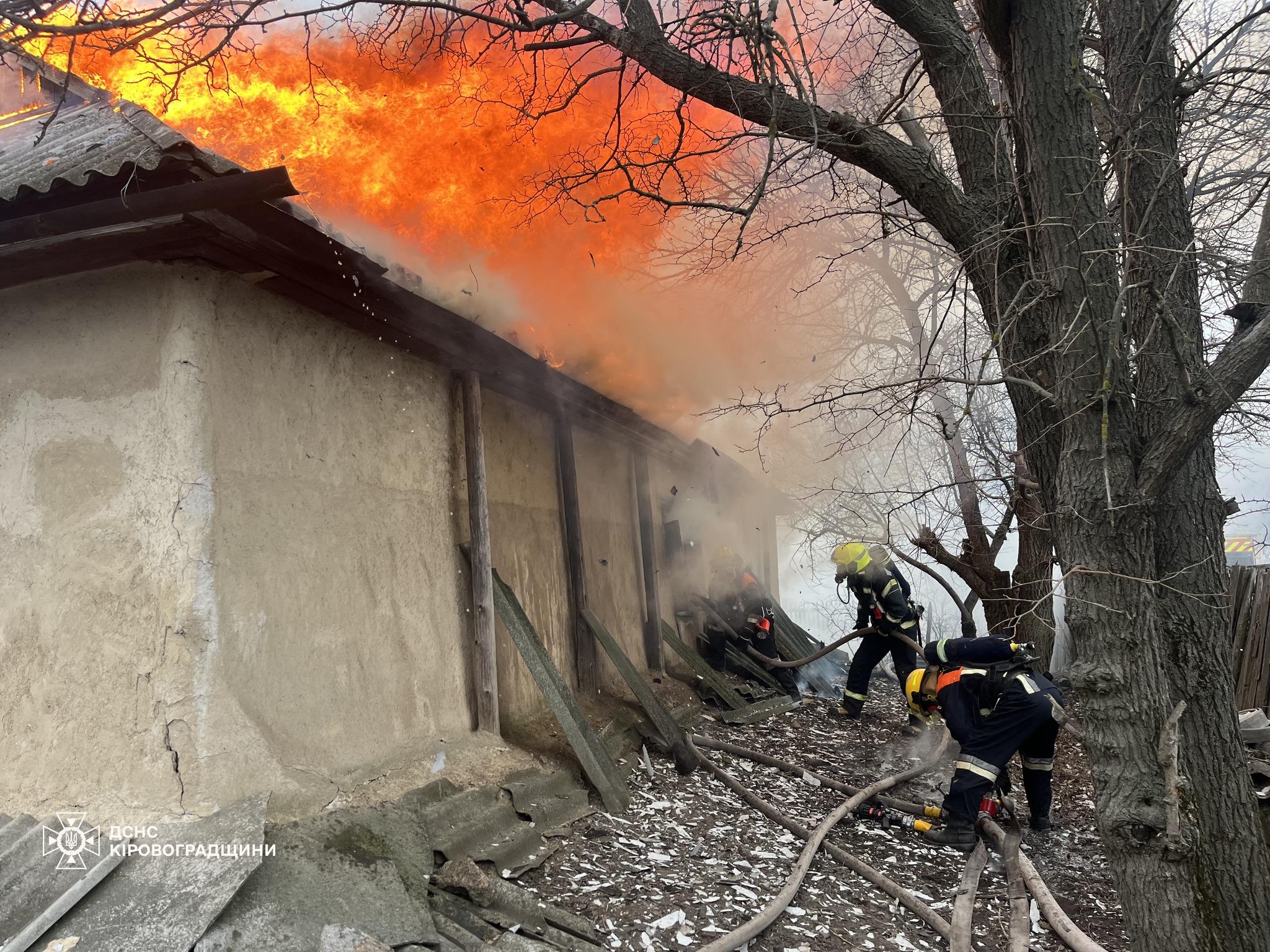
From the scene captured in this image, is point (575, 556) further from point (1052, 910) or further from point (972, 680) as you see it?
point (1052, 910)

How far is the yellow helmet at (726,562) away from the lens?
12273 mm

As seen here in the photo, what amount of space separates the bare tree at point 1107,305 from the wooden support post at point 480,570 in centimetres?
261

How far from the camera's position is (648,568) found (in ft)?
32.3

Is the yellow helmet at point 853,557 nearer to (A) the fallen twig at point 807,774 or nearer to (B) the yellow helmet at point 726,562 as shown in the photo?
(A) the fallen twig at point 807,774

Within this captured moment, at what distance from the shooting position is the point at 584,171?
479 centimetres

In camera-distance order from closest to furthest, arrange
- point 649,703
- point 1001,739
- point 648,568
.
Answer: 1. point 1001,739
2. point 649,703
3. point 648,568

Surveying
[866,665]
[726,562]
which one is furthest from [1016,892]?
[726,562]

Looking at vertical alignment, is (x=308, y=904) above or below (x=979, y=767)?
above

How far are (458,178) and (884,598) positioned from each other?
627 centimetres

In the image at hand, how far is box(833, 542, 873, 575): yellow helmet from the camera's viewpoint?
9.14 m

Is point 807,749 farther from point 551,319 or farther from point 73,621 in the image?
point 73,621

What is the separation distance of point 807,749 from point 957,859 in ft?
8.55

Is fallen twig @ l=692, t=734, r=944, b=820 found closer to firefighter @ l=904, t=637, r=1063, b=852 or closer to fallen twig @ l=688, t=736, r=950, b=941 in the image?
firefighter @ l=904, t=637, r=1063, b=852

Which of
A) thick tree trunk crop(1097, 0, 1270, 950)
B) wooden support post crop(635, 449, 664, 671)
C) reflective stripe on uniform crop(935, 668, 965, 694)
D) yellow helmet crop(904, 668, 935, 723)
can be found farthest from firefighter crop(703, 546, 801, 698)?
thick tree trunk crop(1097, 0, 1270, 950)
